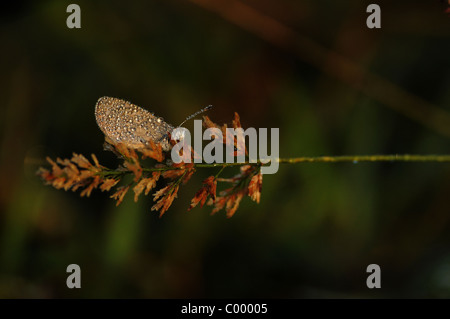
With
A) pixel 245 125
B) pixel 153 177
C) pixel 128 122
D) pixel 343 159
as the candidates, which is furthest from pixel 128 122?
pixel 245 125

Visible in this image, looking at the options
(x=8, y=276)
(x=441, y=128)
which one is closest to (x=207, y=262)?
(x=8, y=276)

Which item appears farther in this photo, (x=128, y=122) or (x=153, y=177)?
(x=128, y=122)

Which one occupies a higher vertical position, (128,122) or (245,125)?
(245,125)

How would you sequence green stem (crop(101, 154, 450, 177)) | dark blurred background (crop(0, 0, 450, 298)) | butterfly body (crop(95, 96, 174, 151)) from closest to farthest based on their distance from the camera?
1. green stem (crop(101, 154, 450, 177))
2. butterfly body (crop(95, 96, 174, 151))
3. dark blurred background (crop(0, 0, 450, 298))

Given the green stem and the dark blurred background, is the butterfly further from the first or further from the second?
the dark blurred background

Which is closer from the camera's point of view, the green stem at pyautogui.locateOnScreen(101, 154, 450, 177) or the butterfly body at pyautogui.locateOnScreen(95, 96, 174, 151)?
the green stem at pyautogui.locateOnScreen(101, 154, 450, 177)

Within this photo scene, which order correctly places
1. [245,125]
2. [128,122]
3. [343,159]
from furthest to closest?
[245,125]
[128,122]
[343,159]

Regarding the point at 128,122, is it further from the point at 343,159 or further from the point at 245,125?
the point at 245,125

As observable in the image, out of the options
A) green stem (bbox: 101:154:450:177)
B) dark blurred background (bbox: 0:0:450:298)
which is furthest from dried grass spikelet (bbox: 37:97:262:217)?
dark blurred background (bbox: 0:0:450:298)

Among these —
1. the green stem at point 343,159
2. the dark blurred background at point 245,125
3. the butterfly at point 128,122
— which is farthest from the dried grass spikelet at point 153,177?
the dark blurred background at point 245,125
